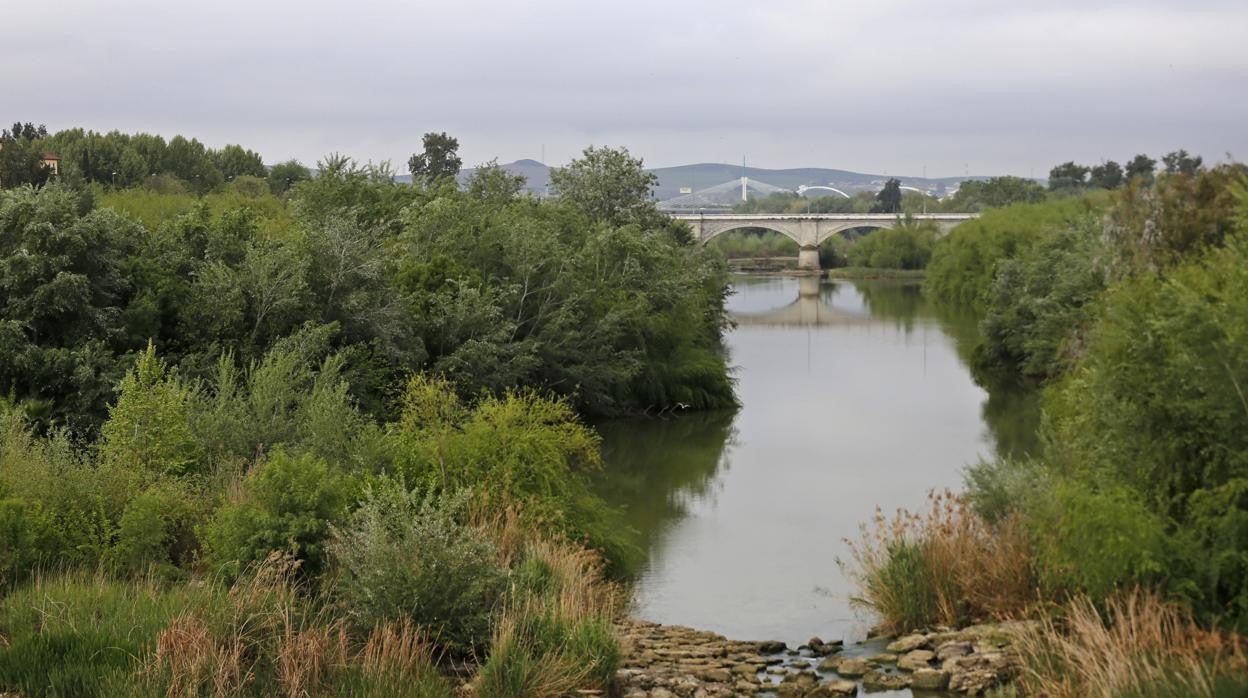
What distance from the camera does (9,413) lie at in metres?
21.8

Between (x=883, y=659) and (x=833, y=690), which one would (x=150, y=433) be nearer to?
(x=833, y=690)

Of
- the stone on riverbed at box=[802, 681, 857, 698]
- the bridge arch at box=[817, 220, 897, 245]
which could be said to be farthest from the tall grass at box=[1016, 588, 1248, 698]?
the bridge arch at box=[817, 220, 897, 245]

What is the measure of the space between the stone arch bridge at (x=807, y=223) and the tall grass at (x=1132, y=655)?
11732cm

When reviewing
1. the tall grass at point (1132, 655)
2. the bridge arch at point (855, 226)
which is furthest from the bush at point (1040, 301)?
the bridge arch at point (855, 226)

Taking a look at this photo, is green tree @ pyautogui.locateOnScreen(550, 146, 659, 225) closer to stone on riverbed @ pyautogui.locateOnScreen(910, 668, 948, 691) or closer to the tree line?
the tree line

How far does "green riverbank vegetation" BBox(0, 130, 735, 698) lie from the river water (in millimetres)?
1593

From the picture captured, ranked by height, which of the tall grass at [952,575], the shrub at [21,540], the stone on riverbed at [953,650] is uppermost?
the shrub at [21,540]

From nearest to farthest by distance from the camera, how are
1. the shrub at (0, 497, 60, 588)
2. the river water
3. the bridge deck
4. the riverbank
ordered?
the shrub at (0, 497, 60, 588)
the river water
the riverbank
the bridge deck

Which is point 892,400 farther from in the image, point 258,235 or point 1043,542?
point 1043,542

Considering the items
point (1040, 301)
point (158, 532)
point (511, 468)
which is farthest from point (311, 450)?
point (1040, 301)

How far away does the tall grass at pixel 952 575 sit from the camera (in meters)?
16.8

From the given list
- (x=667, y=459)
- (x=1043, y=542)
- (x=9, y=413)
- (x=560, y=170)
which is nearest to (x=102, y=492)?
(x=9, y=413)

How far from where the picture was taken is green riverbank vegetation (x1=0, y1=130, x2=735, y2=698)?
13.4 metres

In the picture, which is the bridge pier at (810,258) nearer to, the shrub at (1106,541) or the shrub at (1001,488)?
the shrub at (1001,488)
